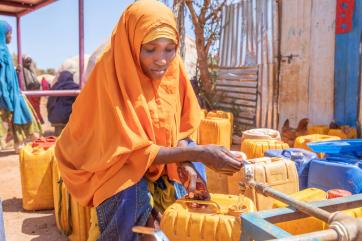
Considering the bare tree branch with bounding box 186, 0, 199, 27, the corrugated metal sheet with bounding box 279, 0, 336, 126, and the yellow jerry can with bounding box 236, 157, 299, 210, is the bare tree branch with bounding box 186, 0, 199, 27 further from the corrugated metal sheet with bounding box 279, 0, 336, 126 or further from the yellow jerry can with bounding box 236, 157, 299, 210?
the yellow jerry can with bounding box 236, 157, 299, 210

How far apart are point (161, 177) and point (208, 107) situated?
615cm

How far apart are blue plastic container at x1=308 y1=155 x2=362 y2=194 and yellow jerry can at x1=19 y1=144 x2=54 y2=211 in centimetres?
226

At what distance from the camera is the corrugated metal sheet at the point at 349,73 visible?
507 cm

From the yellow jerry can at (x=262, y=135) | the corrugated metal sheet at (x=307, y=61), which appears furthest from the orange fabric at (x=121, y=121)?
the corrugated metal sheet at (x=307, y=61)

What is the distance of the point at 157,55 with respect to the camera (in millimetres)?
2082

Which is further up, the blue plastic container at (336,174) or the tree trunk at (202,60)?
the tree trunk at (202,60)

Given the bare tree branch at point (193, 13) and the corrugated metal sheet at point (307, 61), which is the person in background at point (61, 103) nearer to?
the bare tree branch at point (193, 13)

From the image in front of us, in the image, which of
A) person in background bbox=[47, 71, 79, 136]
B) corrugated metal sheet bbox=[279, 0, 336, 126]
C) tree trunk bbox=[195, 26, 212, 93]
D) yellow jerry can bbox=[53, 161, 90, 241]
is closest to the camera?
yellow jerry can bbox=[53, 161, 90, 241]

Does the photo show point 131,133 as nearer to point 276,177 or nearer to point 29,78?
point 276,177

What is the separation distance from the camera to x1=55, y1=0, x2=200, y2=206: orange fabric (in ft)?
6.51

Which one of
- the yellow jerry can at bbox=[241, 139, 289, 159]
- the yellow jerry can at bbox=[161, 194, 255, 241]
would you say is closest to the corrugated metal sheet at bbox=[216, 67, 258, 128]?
the yellow jerry can at bbox=[241, 139, 289, 159]

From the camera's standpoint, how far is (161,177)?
7.42 ft

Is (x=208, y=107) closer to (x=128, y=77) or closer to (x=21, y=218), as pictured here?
(x=21, y=218)

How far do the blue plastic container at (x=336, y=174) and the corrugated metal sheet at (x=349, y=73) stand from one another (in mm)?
2585
